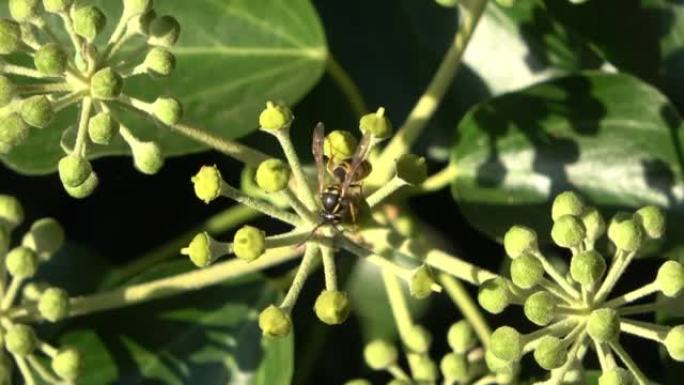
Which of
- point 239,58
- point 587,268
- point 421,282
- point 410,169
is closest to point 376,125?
point 410,169

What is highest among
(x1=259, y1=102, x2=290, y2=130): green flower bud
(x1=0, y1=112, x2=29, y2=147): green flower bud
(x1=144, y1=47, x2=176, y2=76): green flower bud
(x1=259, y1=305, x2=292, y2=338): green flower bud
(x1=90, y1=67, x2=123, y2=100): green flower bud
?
(x1=0, y1=112, x2=29, y2=147): green flower bud

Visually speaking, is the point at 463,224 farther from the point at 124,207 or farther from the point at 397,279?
the point at 124,207

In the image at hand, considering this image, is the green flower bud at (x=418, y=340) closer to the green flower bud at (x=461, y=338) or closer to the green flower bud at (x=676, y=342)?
the green flower bud at (x=461, y=338)

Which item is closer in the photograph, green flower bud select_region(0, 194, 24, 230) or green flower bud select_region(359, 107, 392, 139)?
green flower bud select_region(359, 107, 392, 139)

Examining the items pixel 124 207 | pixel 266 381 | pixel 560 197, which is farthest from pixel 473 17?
pixel 124 207

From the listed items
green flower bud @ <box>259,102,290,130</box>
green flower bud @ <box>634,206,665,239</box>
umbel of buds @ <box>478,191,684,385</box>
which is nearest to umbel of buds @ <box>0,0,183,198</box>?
green flower bud @ <box>259,102,290,130</box>

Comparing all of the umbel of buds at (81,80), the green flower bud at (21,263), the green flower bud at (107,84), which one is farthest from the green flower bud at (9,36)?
the green flower bud at (21,263)

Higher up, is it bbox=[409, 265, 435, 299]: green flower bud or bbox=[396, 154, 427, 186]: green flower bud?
bbox=[396, 154, 427, 186]: green flower bud

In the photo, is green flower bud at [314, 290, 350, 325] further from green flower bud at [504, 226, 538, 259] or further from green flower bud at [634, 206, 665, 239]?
green flower bud at [634, 206, 665, 239]
